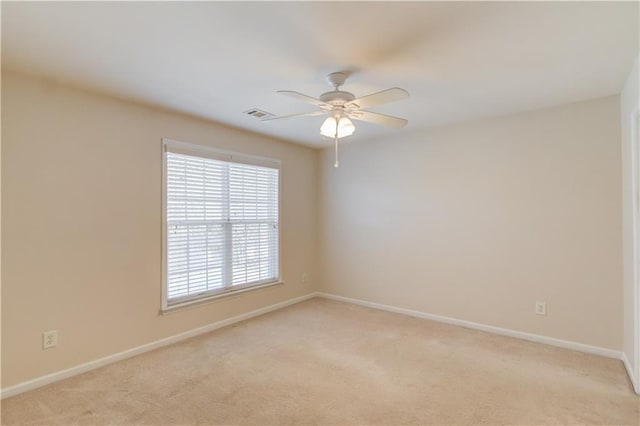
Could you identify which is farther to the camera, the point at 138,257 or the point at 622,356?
the point at 138,257

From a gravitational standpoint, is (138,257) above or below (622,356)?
above

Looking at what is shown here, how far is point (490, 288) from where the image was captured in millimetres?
3578

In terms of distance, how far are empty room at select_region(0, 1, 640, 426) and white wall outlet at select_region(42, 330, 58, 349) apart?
0.02m

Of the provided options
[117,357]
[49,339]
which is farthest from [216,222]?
[49,339]

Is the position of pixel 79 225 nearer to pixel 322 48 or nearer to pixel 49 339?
pixel 49 339

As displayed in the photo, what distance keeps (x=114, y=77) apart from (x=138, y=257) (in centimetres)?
157

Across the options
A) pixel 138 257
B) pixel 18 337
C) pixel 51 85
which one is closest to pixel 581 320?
pixel 138 257

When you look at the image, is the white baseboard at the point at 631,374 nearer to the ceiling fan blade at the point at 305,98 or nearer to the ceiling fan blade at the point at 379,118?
the ceiling fan blade at the point at 379,118

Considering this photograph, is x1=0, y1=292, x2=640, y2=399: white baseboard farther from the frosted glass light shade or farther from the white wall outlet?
the frosted glass light shade

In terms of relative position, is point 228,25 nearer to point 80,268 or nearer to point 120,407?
point 80,268

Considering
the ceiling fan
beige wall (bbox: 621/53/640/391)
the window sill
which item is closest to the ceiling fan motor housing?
the ceiling fan

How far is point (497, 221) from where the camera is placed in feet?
11.6

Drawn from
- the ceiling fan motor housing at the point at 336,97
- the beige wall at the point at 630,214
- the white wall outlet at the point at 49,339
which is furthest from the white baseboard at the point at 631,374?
the white wall outlet at the point at 49,339

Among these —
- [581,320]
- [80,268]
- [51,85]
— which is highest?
[51,85]
